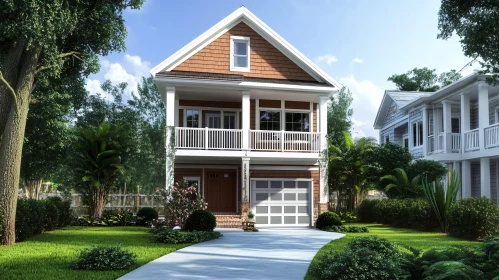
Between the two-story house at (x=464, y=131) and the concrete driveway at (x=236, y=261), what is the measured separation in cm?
1170

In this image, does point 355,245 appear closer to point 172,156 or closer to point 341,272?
point 341,272

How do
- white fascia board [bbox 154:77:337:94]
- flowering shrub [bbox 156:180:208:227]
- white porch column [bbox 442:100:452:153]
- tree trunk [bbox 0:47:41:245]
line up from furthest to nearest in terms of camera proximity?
white porch column [bbox 442:100:452:153] < white fascia board [bbox 154:77:337:94] < flowering shrub [bbox 156:180:208:227] < tree trunk [bbox 0:47:41:245]

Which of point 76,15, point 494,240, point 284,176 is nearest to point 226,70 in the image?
point 284,176

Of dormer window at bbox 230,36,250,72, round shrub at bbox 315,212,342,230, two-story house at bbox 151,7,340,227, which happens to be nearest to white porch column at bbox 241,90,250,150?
two-story house at bbox 151,7,340,227

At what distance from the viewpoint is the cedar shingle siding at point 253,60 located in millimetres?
22469

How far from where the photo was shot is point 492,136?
71.6 ft

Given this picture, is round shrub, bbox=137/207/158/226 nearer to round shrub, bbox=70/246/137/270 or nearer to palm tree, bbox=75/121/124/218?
palm tree, bbox=75/121/124/218

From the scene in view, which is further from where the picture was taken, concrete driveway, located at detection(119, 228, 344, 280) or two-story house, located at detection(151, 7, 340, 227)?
two-story house, located at detection(151, 7, 340, 227)

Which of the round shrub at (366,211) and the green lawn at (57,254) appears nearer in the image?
the green lawn at (57,254)

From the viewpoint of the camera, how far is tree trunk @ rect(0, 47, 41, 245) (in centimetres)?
1323

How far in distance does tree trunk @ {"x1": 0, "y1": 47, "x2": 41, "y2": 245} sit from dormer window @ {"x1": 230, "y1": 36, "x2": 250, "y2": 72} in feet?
34.9

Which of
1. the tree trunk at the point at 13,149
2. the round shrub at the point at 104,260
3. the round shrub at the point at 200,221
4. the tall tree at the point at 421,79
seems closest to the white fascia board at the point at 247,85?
the round shrub at the point at 200,221

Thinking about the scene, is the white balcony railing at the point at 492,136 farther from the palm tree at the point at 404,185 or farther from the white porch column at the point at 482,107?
the palm tree at the point at 404,185

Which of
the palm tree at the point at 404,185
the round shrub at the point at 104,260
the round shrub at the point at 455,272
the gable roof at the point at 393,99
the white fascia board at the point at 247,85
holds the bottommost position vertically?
the round shrub at the point at 104,260
